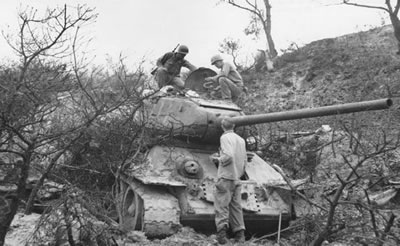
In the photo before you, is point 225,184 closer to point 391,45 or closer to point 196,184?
point 196,184

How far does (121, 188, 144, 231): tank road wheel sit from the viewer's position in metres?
8.48

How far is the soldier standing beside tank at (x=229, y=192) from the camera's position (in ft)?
25.8

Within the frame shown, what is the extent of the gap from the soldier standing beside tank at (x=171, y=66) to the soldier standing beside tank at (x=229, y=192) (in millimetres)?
2871

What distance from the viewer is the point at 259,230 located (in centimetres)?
893

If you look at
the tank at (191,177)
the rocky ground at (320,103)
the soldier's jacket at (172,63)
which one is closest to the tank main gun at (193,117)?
the tank at (191,177)

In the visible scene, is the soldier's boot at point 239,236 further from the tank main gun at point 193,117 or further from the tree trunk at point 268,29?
the tree trunk at point 268,29

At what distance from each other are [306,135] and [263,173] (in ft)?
19.5

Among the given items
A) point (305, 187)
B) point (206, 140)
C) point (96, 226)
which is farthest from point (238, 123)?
point (96, 226)

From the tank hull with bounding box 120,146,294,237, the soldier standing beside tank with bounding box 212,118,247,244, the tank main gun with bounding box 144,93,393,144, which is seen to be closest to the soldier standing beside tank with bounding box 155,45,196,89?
the tank main gun with bounding box 144,93,393,144

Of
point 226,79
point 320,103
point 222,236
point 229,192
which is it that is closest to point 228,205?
point 229,192

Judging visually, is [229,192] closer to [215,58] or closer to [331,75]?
[215,58]

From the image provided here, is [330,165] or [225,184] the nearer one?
[225,184]

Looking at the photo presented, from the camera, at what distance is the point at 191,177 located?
8.74m

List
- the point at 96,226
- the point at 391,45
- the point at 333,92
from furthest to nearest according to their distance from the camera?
1. the point at 391,45
2. the point at 333,92
3. the point at 96,226
